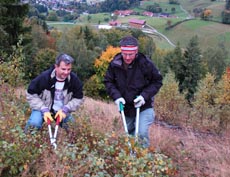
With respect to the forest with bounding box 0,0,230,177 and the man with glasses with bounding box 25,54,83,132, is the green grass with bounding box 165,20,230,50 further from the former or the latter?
the man with glasses with bounding box 25,54,83,132

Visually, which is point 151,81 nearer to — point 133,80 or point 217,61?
point 133,80

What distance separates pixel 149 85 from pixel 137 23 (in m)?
99.9

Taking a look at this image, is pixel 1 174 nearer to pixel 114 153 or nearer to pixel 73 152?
pixel 73 152

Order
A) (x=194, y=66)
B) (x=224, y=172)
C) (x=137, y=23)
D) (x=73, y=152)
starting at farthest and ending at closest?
(x=137, y=23) → (x=194, y=66) → (x=224, y=172) → (x=73, y=152)

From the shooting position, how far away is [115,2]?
445 ft

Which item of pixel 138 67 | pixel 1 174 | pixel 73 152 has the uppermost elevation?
pixel 138 67

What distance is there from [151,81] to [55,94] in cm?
128

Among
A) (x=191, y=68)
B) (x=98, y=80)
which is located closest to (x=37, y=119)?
(x=98, y=80)

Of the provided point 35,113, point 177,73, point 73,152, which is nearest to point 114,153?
point 73,152

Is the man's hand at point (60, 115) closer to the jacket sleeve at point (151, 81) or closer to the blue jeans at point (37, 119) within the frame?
the blue jeans at point (37, 119)

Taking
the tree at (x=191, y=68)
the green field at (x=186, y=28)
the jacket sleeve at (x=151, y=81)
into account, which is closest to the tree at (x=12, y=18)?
the jacket sleeve at (x=151, y=81)

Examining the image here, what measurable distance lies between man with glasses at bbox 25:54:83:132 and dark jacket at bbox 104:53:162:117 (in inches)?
19.7

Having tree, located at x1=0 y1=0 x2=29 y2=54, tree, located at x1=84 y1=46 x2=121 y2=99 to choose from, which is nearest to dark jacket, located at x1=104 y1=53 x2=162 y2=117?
tree, located at x1=0 y1=0 x2=29 y2=54

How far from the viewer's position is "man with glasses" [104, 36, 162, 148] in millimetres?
4344
